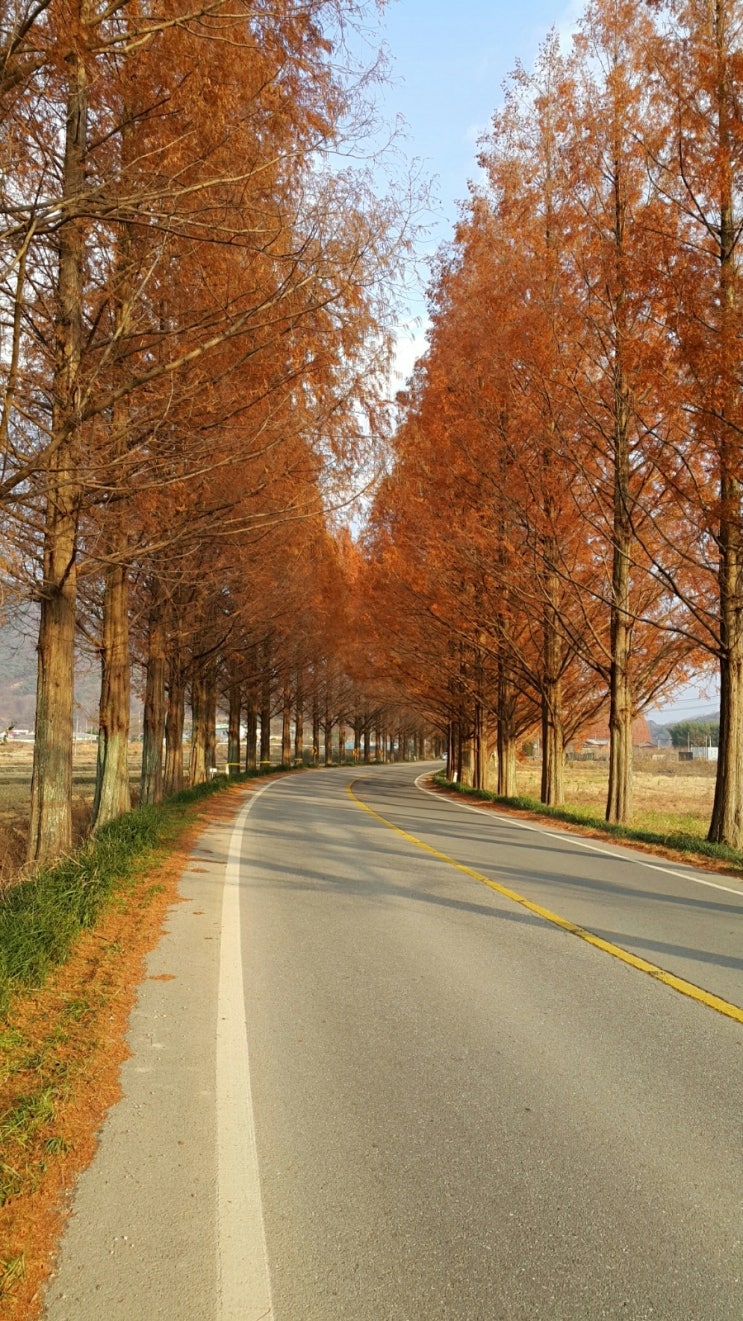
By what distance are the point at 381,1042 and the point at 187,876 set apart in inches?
218

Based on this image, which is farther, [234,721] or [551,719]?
[234,721]

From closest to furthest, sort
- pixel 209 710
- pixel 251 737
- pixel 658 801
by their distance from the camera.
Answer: pixel 209 710
pixel 658 801
pixel 251 737

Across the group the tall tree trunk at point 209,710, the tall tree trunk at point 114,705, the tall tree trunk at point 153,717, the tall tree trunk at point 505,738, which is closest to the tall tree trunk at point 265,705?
the tall tree trunk at point 209,710

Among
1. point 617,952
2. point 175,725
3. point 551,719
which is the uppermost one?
point 551,719

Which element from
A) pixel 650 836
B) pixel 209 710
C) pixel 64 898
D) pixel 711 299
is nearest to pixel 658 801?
pixel 209 710

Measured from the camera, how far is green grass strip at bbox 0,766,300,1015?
530 centimetres

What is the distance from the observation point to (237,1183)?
323 centimetres

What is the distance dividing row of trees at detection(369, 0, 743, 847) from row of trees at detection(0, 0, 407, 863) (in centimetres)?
340

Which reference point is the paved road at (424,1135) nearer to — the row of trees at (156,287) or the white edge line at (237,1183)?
the white edge line at (237,1183)

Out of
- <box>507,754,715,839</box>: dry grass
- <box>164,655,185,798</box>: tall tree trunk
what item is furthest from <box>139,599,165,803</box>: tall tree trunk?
<box>507,754,715,839</box>: dry grass

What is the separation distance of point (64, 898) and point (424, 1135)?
417 cm

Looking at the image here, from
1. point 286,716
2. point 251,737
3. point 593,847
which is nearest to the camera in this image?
point 593,847

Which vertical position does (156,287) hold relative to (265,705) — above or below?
above

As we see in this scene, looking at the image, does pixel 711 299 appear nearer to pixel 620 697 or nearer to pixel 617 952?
pixel 620 697
